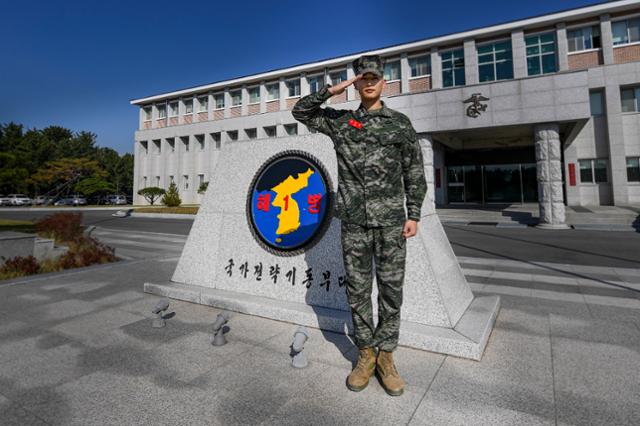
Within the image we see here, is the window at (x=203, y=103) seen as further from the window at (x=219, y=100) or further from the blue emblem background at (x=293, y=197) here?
the blue emblem background at (x=293, y=197)

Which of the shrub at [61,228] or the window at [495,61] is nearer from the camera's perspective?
the shrub at [61,228]

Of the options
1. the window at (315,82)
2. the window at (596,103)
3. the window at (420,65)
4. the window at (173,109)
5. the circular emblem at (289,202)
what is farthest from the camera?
the window at (173,109)

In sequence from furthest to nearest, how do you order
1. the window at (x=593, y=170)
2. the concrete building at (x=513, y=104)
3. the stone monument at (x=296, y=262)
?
1. the window at (x=593, y=170)
2. the concrete building at (x=513, y=104)
3. the stone monument at (x=296, y=262)

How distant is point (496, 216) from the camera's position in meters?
18.9

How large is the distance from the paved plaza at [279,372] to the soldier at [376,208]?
0.39 meters

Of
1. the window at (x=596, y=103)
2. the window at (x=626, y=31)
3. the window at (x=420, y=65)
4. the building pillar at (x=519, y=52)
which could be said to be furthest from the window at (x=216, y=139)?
the window at (x=626, y=31)

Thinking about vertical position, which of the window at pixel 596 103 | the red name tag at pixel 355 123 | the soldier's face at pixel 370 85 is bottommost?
the red name tag at pixel 355 123

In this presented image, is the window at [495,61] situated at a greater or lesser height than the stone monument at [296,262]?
greater

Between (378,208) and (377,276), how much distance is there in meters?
0.56

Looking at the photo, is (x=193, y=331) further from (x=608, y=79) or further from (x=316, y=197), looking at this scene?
(x=608, y=79)

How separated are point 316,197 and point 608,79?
93.2 feet

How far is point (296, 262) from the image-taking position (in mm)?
4160

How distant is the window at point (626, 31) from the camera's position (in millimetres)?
21641

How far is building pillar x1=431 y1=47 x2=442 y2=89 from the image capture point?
2520 centimetres
